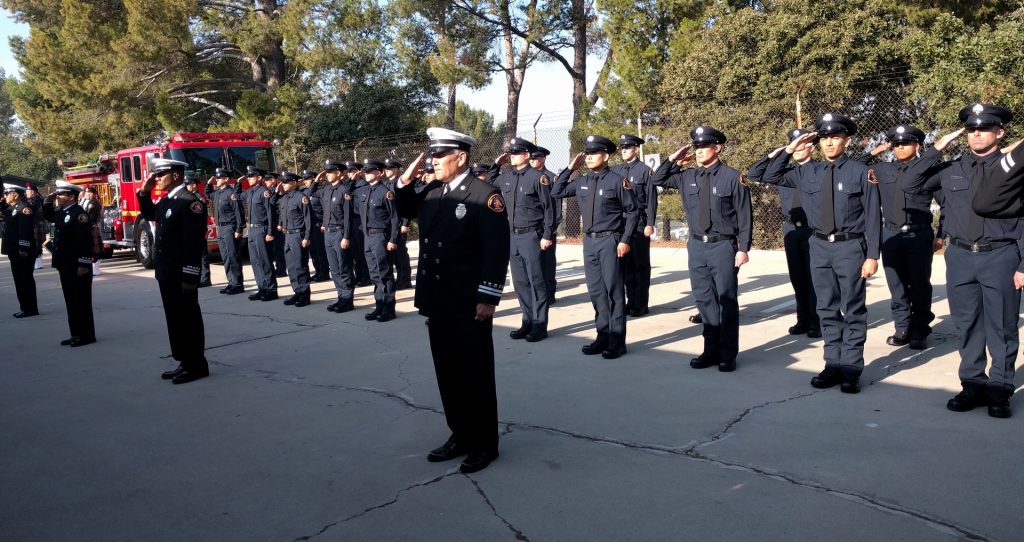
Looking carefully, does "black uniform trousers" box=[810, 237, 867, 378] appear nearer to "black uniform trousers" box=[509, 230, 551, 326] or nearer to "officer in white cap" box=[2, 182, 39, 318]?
"black uniform trousers" box=[509, 230, 551, 326]

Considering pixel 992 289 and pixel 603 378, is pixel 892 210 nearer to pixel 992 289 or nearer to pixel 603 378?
pixel 992 289

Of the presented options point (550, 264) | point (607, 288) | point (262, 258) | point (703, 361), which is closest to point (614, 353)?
point (607, 288)

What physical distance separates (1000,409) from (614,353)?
2867mm

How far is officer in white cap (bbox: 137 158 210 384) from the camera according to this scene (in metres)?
6.45

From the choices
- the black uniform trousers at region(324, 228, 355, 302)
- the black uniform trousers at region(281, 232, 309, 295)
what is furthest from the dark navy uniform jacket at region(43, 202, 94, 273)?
the black uniform trousers at region(324, 228, 355, 302)

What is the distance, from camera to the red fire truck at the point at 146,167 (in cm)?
1559

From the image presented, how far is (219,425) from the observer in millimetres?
5273

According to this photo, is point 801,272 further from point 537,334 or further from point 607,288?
point 537,334

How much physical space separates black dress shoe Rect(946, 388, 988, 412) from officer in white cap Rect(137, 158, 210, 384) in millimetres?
5650

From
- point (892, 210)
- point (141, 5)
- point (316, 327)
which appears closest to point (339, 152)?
point (141, 5)

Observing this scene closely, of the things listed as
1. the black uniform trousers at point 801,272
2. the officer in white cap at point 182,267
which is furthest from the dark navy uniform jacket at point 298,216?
the black uniform trousers at point 801,272

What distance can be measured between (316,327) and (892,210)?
609 centimetres

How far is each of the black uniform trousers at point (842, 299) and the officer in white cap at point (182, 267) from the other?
491cm

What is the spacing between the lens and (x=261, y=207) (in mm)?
10977
